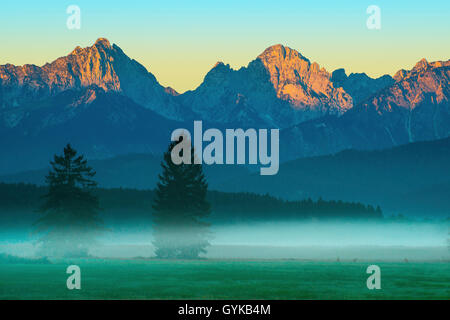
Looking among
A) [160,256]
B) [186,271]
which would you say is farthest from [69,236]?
[186,271]

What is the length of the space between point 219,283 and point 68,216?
41.4 meters

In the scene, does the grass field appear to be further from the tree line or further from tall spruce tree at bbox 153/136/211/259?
tall spruce tree at bbox 153/136/211/259

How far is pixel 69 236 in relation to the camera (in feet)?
276

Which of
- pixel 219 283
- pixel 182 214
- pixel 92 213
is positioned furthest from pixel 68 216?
pixel 219 283

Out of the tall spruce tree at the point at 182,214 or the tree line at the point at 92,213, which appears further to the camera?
the tall spruce tree at the point at 182,214

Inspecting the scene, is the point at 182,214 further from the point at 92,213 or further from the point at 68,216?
the point at 68,216

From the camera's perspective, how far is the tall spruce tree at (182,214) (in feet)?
289

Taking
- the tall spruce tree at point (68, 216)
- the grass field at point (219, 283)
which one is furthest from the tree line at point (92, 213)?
the grass field at point (219, 283)

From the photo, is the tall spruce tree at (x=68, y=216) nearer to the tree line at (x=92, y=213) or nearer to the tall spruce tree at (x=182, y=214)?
the tree line at (x=92, y=213)

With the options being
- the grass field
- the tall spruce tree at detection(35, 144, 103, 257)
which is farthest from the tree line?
the grass field

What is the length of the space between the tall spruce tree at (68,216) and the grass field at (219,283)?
67.7 feet

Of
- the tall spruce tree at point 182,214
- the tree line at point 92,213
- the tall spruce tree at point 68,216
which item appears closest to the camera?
the tall spruce tree at point 68,216
